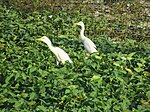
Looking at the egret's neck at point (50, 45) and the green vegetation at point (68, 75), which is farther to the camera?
the egret's neck at point (50, 45)

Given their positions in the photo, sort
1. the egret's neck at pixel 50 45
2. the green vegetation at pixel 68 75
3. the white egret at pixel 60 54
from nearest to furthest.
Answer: the green vegetation at pixel 68 75 < the white egret at pixel 60 54 < the egret's neck at pixel 50 45

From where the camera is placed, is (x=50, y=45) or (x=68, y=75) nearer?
(x=68, y=75)

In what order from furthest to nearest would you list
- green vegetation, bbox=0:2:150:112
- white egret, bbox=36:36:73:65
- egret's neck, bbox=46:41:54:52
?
1. egret's neck, bbox=46:41:54:52
2. white egret, bbox=36:36:73:65
3. green vegetation, bbox=0:2:150:112

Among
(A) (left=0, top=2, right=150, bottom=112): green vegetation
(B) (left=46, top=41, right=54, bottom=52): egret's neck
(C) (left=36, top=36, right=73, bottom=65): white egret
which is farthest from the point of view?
(B) (left=46, top=41, right=54, bottom=52): egret's neck

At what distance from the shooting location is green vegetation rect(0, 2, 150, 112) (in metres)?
4.73

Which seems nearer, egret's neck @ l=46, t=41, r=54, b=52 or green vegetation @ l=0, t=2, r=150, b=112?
green vegetation @ l=0, t=2, r=150, b=112

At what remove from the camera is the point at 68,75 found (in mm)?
5199

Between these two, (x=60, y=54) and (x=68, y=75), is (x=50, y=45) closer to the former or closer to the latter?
(x=60, y=54)

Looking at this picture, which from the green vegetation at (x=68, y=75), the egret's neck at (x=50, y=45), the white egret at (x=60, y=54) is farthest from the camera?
the egret's neck at (x=50, y=45)

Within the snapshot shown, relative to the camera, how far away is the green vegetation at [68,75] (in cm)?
473

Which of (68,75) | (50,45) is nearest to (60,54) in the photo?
(50,45)

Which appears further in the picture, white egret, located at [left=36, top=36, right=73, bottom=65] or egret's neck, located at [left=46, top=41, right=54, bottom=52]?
egret's neck, located at [left=46, top=41, right=54, bottom=52]

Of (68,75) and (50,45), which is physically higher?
(68,75)

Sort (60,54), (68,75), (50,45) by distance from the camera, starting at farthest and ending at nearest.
→ (50,45), (60,54), (68,75)
